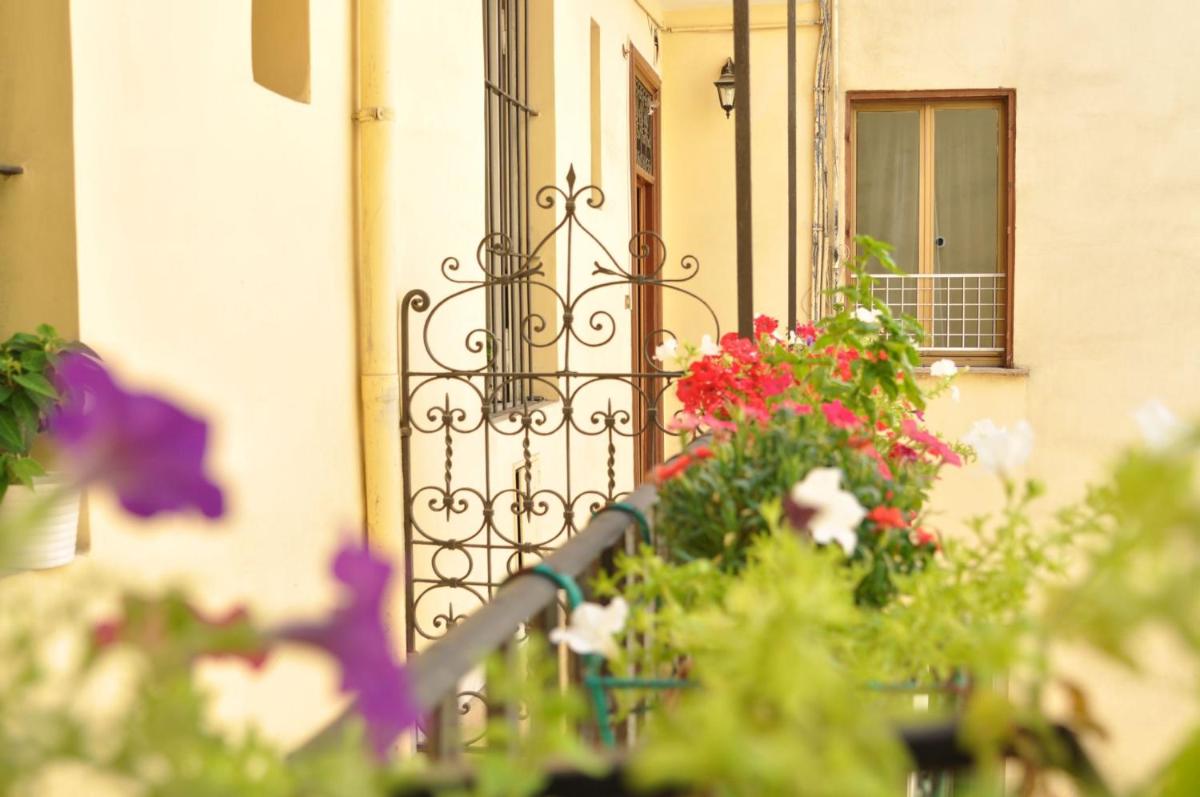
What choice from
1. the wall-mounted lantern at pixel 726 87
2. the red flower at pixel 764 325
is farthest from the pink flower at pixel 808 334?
the wall-mounted lantern at pixel 726 87

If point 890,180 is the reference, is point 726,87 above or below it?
above

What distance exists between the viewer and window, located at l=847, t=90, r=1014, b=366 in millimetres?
9719

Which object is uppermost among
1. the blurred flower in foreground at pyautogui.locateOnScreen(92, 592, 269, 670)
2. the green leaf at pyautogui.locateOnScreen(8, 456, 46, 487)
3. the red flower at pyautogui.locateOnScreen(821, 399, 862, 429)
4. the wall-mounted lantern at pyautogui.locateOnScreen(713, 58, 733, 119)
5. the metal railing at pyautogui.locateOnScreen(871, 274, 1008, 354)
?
the wall-mounted lantern at pyautogui.locateOnScreen(713, 58, 733, 119)

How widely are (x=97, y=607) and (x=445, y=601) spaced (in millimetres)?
2423

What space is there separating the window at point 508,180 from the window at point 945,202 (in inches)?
174

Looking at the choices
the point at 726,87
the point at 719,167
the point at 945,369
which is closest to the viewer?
the point at 945,369

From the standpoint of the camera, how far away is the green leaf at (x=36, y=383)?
78.5 inches

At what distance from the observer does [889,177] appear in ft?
32.3

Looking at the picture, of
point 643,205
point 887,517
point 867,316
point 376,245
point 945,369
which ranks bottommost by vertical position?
point 887,517

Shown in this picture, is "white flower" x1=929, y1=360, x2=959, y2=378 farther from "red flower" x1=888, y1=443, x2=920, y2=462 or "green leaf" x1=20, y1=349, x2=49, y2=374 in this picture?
"green leaf" x1=20, y1=349, x2=49, y2=374

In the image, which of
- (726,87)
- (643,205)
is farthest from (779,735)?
(726,87)

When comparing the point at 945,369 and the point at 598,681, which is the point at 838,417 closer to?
the point at 598,681

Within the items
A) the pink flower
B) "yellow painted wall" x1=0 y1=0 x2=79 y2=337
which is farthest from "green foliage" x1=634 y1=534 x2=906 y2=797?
Result: the pink flower

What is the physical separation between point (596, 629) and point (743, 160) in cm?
180
